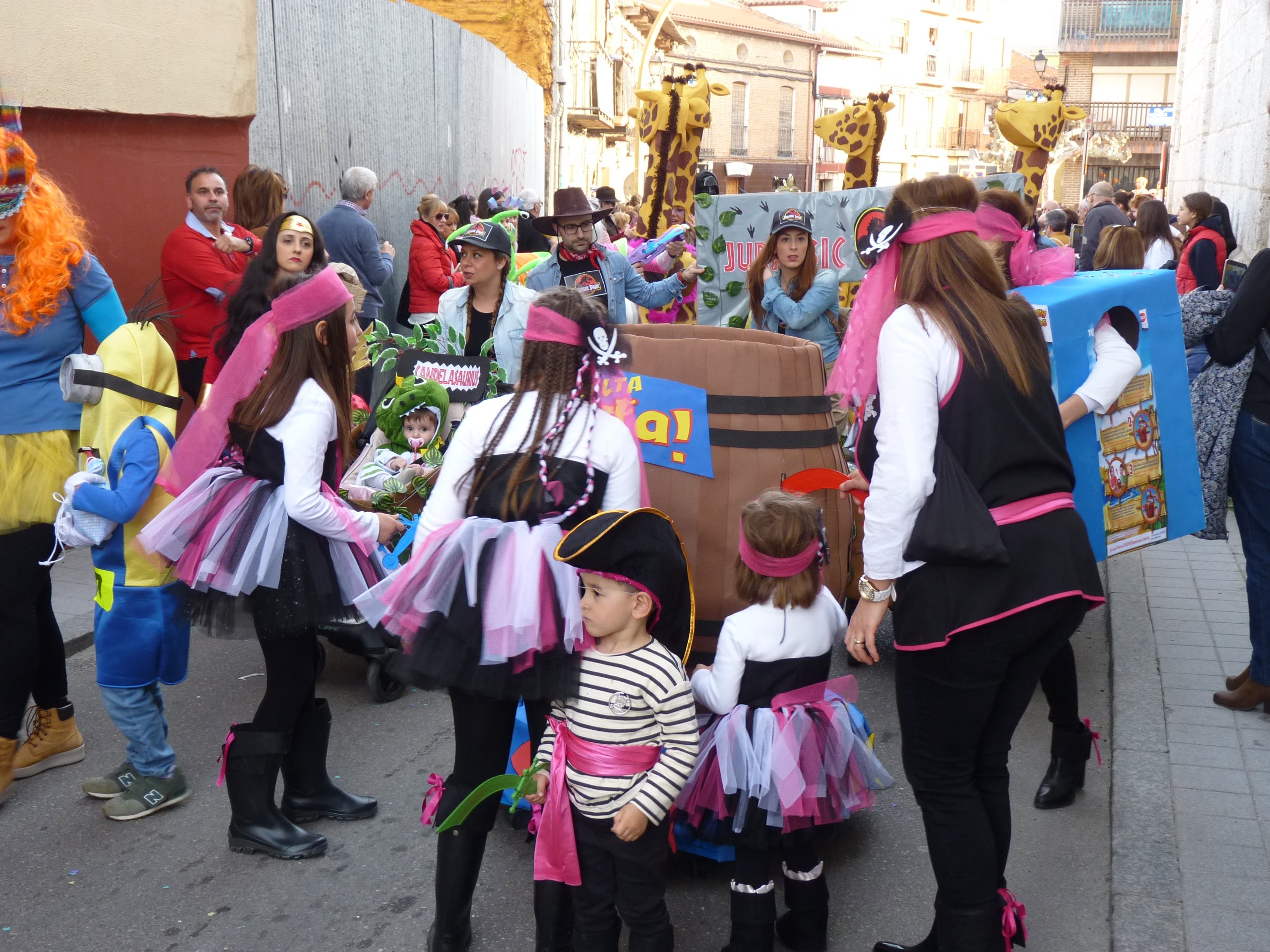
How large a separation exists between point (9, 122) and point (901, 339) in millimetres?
3041

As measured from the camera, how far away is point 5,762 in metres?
3.83

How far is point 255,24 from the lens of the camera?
852 cm

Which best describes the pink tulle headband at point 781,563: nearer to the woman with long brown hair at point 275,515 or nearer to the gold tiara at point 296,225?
the woman with long brown hair at point 275,515

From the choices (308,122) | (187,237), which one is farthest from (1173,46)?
(187,237)

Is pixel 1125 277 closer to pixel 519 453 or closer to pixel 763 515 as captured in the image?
pixel 763 515

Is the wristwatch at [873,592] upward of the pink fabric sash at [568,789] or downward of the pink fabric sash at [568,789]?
upward

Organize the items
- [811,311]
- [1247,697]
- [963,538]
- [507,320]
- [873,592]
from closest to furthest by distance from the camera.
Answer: [963,538], [873,592], [1247,697], [507,320], [811,311]

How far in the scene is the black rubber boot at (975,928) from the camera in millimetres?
2652

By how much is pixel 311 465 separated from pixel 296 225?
1.88 meters

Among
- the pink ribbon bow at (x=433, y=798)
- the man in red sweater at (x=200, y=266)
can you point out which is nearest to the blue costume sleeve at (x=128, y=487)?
the pink ribbon bow at (x=433, y=798)

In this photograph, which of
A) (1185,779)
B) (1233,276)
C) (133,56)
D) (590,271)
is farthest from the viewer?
(133,56)

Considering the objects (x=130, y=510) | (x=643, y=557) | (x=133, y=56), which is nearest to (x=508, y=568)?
(x=643, y=557)

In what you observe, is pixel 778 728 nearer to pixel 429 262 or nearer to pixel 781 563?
pixel 781 563

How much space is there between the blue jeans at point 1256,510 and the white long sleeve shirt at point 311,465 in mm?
3254
